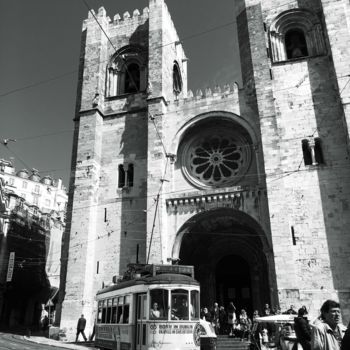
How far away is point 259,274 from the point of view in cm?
1938

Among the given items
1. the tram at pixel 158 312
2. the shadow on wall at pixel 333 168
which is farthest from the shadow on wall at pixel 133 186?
the shadow on wall at pixel 333 168

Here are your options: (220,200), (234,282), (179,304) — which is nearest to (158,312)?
(179,304)

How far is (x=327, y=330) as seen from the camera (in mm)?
3537

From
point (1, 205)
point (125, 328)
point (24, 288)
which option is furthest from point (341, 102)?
point (24, 288)

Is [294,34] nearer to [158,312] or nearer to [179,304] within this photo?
[179,304]

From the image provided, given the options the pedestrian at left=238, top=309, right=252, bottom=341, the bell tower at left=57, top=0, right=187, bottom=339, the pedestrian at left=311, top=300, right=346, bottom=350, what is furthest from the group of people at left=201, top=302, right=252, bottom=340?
the pedestrian at left=311, top=300, right=346, bottom=350

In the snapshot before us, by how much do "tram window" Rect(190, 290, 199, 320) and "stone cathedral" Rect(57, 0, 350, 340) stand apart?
17.9 feet

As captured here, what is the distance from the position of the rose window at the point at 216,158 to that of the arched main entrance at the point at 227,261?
79.7 inches

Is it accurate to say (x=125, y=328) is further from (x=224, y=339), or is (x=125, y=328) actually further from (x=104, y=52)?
(x=104, y=52)

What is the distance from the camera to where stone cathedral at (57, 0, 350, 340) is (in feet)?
50.6

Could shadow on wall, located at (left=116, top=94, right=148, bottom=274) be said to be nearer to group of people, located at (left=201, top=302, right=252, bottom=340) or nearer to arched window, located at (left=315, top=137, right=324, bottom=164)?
group of people, located at (left=201, top=302, right=252, bottom=340)

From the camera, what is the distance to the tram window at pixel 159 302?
9500 millimetres

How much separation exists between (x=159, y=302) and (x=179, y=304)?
1.73 feet

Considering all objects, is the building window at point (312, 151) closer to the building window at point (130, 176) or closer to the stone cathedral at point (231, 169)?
the stone cathedral at point (231, 169)
